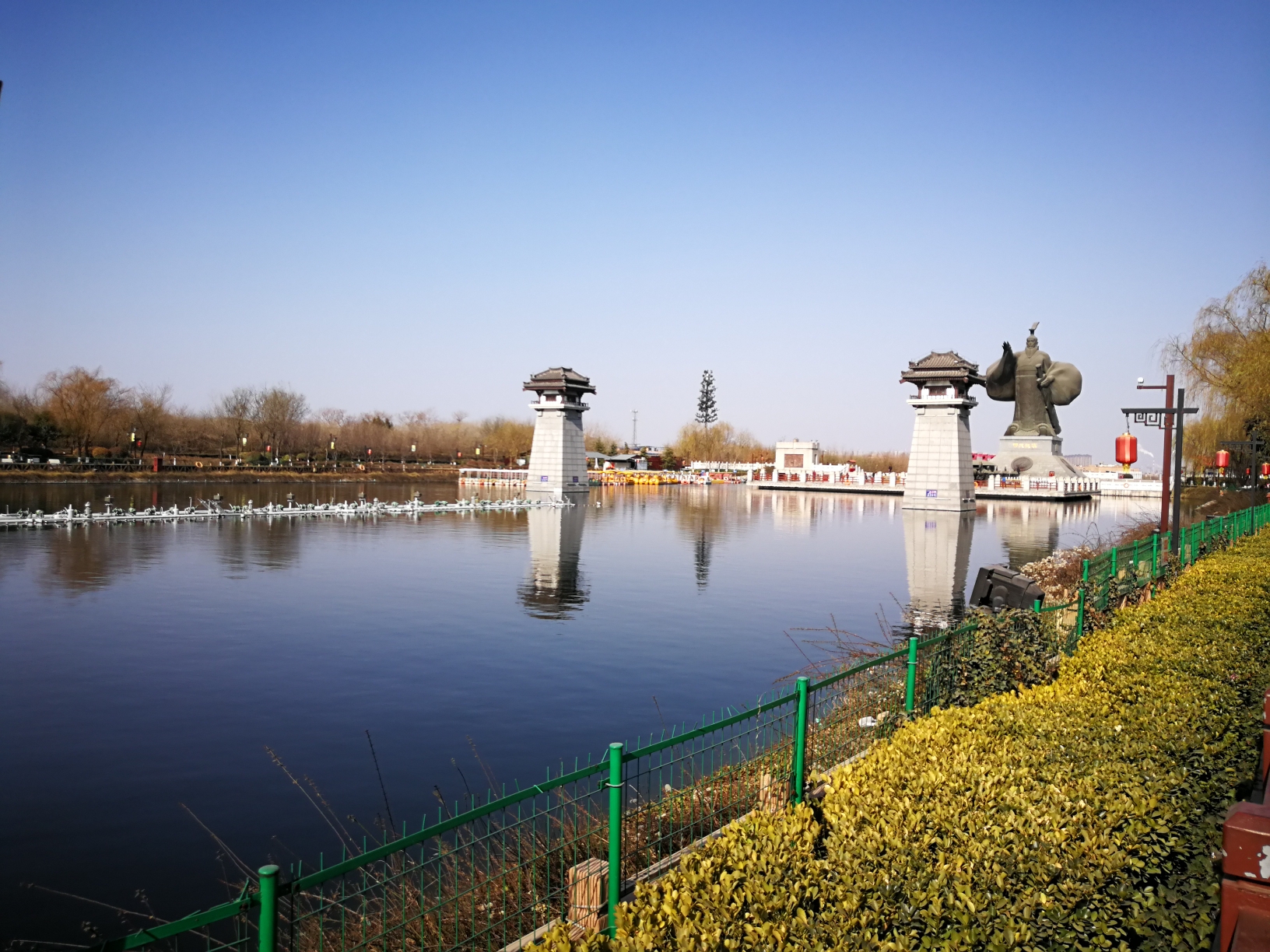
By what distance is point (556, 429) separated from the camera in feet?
193

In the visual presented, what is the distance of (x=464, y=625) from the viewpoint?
15766 mm

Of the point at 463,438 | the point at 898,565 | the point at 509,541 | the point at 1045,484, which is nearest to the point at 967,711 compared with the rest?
the point at 898,565

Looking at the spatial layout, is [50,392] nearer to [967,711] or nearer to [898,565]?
[898,565]

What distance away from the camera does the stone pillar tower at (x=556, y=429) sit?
58.0 metres

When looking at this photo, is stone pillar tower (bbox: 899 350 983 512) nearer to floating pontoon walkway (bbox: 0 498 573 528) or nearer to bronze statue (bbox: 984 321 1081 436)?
bronze statue (bbox: 984 321 1081 436)

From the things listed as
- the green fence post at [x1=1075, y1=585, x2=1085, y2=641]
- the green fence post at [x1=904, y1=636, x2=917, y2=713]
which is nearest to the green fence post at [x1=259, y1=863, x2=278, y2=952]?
the green fence post at [x1=904, y1=636, x2=917, y2=713]

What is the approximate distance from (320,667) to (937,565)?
19.5 meters

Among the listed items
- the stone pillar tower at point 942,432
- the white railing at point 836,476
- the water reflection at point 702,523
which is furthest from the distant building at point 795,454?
the stone pillar tower at point 942,432

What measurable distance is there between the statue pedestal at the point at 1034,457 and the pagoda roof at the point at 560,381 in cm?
3346

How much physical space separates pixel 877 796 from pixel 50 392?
74.1 m

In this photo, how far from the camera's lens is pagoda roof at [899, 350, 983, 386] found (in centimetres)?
5175

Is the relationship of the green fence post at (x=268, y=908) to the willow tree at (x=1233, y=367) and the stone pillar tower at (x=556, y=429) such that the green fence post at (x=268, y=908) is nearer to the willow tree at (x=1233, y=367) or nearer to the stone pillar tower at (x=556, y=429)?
the willow tree at (x=1233, y=367)

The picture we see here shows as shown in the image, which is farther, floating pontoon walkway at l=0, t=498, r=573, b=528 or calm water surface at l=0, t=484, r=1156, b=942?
floating pontoon walkway at l=0, t=498, r=573, b=528

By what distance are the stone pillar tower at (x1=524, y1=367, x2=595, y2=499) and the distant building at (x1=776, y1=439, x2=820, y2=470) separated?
97.6 ft
